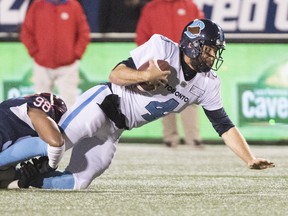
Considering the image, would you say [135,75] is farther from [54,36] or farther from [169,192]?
[54,36]

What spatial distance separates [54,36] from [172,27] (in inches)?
50.8

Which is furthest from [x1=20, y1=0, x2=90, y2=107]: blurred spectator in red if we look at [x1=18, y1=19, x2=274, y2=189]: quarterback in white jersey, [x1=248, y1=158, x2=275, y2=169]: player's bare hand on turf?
[x1=248, y1=158, x2=275, y2=169]: player's bare hand on turf

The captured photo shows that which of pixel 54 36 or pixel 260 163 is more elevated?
pixel 260 163

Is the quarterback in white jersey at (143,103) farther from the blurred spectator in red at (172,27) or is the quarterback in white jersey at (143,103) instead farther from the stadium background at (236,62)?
the stadium background at (236,62)

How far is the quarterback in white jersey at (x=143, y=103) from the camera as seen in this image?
620 centimetres

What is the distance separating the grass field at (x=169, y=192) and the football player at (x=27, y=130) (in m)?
0.21

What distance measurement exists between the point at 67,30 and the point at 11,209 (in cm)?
577

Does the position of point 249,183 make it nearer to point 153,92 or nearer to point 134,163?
point 153,92

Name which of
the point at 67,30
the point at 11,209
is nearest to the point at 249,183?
the point at 11,209

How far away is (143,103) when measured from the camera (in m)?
6.33

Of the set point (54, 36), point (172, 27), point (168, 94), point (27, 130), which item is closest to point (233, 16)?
point (172, 27)

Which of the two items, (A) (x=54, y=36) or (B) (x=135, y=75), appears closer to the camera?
(B) (x=135, y=75)

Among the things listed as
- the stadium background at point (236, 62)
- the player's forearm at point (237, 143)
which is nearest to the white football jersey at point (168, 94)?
the player's forearm at point (237, 143)

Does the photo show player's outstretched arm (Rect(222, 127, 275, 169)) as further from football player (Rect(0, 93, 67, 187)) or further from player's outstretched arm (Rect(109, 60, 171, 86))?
football player (Rect(0, 93, 67, 187))
